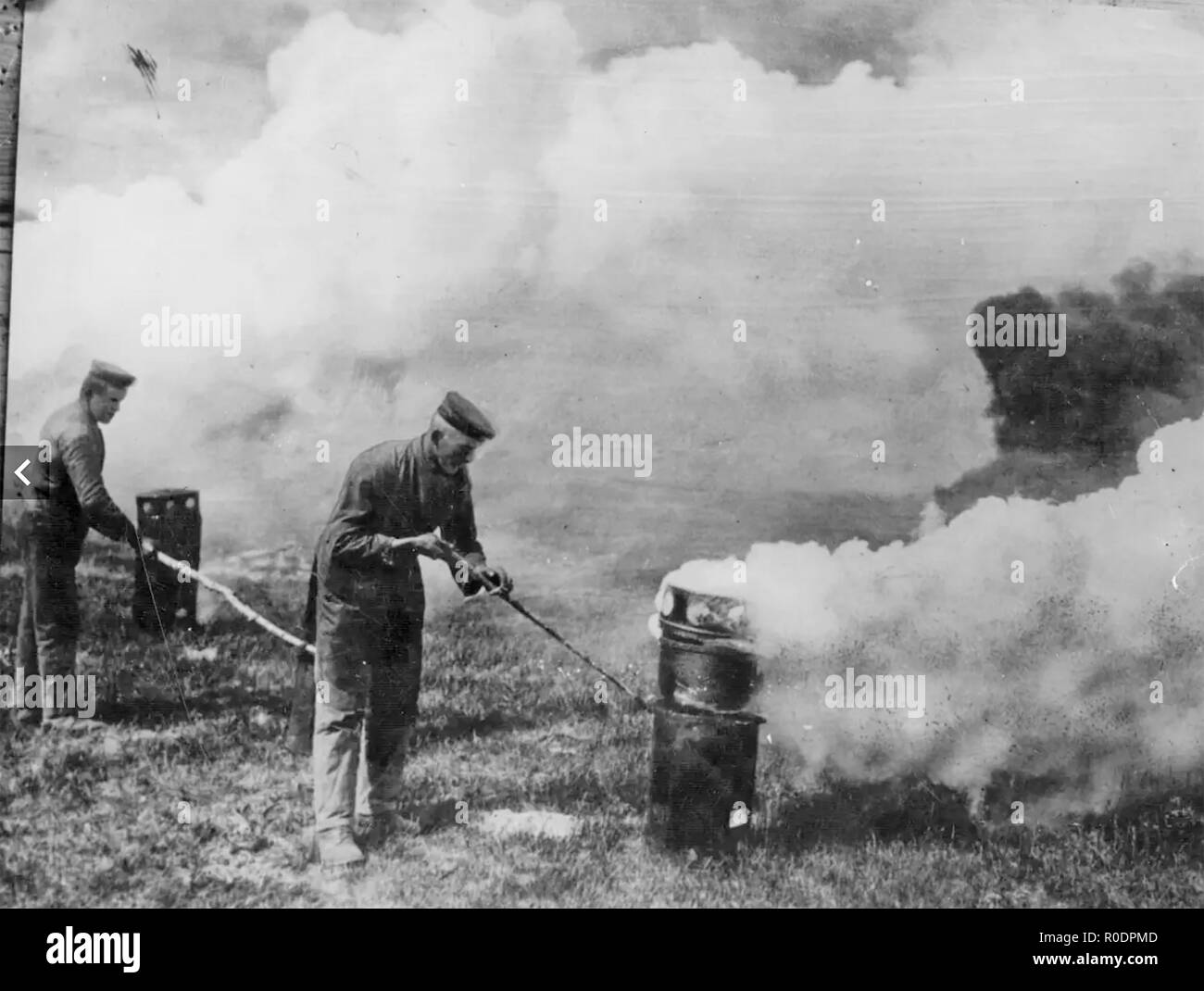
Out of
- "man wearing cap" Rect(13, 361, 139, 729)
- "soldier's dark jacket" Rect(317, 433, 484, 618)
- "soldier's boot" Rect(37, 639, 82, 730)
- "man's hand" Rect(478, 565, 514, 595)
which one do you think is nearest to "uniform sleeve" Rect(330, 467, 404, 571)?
"soldier's dark jacket" Rect(317, 433, 484, 618)

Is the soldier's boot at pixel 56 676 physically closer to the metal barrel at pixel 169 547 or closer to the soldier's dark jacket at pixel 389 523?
the metal barrel at pixel 169 547

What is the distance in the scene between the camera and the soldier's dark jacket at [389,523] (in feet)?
12.6

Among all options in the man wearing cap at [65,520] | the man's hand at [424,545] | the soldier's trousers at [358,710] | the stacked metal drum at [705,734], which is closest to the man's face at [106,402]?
the man wearing cap at [65,520]

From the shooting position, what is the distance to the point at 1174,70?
14.0ft

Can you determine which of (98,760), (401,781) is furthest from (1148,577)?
(98,760)

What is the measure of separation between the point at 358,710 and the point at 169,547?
0.98 m

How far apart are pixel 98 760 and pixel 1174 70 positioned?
510 cm

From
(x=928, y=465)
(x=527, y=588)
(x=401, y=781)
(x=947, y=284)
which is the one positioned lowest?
(x=401, y=781)

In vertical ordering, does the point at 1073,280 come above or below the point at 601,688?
above

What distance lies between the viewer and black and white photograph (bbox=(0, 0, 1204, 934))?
3852mm

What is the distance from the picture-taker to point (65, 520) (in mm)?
3945

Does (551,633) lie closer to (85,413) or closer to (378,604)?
(378,604)

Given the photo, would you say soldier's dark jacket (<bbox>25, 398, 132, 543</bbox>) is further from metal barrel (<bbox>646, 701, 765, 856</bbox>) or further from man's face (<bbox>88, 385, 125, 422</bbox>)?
metal barrel (<bbox>646, 701, 765, 856</bbox>)
